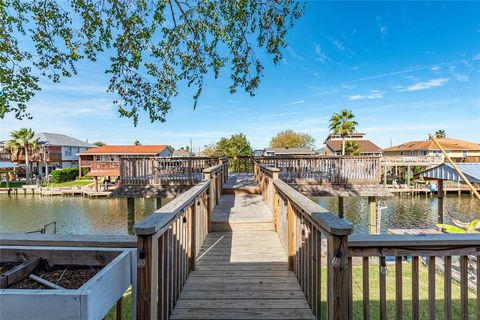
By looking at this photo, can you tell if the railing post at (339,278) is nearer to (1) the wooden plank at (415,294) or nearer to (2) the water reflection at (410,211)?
(1) the wooden plank at (415,294)

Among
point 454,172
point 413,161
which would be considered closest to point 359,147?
point 413,161

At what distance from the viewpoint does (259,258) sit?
3.51 metres

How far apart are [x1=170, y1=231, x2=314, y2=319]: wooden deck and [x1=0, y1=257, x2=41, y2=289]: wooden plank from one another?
4.07 feet

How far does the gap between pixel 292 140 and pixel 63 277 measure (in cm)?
5496

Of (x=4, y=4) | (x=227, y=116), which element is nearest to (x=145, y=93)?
(x=4, y=4)

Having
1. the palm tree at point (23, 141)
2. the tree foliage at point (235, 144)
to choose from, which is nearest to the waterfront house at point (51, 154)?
the palm tree at point (23, 141)

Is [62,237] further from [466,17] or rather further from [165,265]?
[466,17]

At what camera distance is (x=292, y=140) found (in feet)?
179

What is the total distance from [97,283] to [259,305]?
1.70m

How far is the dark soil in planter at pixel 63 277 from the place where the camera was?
139 centimetres

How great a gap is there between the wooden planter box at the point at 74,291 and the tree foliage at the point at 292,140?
176ft

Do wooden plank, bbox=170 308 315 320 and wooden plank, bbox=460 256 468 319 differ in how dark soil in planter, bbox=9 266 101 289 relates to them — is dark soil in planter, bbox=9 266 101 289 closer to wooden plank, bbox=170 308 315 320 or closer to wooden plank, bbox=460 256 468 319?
wooden plank, bbox=170 308 315 320

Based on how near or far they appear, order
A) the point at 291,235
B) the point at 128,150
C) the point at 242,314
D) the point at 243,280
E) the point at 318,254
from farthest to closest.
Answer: the point at 128,150, the point at 291,235, the point at 243,280, the point at 242,314, the point at 318,254

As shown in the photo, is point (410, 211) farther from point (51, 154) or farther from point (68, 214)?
point (51, 154)
